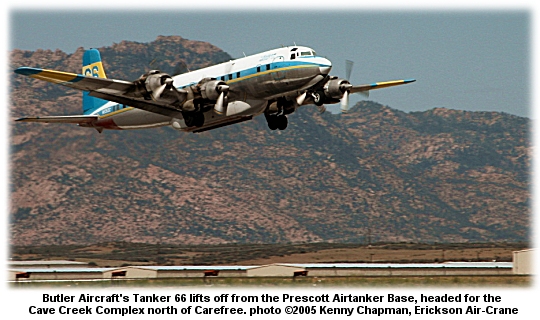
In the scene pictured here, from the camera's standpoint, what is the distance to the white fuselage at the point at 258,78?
4591cm

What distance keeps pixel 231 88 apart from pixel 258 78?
2.07m

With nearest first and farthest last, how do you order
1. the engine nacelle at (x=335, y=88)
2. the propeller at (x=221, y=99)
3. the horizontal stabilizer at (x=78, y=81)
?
the horizontal stabilizer at (x=78, y=81) → the propeller at (x=221, y=99) → the engine nacelle at (x=335, y=88)

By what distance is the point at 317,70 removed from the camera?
4550 cm

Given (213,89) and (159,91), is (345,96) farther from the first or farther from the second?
(159,91)

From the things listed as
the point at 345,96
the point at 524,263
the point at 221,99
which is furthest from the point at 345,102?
the point at 524,263

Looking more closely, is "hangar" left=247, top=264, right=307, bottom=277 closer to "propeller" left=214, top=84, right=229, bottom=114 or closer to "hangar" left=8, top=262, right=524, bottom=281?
"hangar" left=8, top=262, right=524, bottom=281

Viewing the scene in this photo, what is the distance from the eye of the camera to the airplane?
46.1 meters

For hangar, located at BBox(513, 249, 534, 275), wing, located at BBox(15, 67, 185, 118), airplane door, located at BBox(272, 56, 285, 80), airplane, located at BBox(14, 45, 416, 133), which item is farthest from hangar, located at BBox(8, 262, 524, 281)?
airplane door, located at BBox(272, 56, 285, 80)

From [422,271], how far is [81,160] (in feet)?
440

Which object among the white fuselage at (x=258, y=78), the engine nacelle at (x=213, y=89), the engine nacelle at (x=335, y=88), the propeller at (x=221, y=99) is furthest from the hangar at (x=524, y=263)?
the engine nacelle at (x=213, y=89)

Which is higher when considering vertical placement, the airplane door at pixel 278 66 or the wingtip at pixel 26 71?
the airplane door at pixel 278 66

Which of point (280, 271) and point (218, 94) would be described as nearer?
point (218, 94)

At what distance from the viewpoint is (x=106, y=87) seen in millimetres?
47906

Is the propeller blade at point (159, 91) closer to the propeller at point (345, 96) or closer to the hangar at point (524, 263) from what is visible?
the propeller at point (345, 96)
